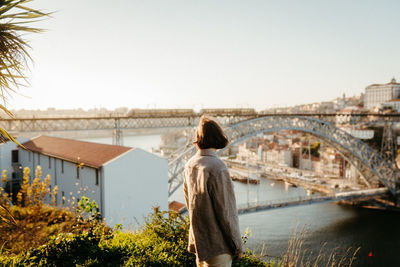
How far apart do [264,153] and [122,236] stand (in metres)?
35.4

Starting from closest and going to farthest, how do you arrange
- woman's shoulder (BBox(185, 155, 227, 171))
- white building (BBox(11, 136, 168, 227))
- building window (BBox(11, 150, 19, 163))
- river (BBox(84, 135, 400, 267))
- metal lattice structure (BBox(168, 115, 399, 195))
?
woman's shoulder (BBox(185, 155, 227, 171)), white building (BBox(11, 136, 168, 227)), building window (BBox(11, 150, 19, 163)), river (BBox(84, 135, 400, 267)), metal lattice structure (BBox(168, 115, 399, 195))

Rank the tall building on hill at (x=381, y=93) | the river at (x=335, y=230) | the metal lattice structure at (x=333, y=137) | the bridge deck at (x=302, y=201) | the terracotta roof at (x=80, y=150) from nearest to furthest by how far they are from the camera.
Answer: the terracotta roof at (x=80, y=150) < the river at (x=335, y=230) < the bridge deck at (x=302, y=201) < the metal lattice structure at (x=333, y=137) < the tall building on hill at (x=381, y=93)

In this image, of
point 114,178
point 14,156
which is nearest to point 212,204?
point 114,178

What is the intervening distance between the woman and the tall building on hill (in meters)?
53.0

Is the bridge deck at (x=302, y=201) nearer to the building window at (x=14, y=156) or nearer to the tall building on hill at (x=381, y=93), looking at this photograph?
the building window at (x=14, y=156)

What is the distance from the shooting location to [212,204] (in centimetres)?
135

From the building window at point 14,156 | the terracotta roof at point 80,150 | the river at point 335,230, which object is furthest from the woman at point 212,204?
the building window at point 14,156

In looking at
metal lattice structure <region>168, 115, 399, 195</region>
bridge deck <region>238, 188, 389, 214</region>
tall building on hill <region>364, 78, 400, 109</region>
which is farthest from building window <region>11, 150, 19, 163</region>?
tall building on hill <region>364, 78, 400, 109</region>

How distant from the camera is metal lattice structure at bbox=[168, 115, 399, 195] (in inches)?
700

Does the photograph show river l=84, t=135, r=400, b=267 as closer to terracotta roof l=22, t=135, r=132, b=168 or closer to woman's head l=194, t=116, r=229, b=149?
terracotta roof l=22, t=135, r=132, b=168

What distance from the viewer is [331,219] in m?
18.6

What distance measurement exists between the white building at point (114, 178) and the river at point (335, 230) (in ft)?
16.0

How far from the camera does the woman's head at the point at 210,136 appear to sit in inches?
→ 54.6

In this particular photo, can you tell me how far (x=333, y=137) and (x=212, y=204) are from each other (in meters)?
21.3
